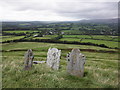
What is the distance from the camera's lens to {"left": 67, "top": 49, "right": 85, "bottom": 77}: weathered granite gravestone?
981cm

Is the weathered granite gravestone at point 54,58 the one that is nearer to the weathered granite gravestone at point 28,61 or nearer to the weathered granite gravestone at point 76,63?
the weathered granite gravestone at point 28,61

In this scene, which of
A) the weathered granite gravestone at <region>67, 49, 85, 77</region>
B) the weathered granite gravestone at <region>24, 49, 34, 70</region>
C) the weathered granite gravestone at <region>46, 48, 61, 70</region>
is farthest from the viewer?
the weathered granite gravestone at <region>46, 48, 61, 70</region>

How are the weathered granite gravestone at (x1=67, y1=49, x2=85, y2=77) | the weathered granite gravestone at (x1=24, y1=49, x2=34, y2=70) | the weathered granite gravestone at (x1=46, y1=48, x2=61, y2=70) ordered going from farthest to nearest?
the weathered granite gravestone at (x1=46, y1=48, x2=61, y2=70), the weathered granite gravestone at (x1=24, y1=49, x2=34, y2=70), the weathered granite gravestone at (x1=67, y1=49, x2=85, y2=77)

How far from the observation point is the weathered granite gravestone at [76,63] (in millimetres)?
9810

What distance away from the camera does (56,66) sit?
41.7 ft

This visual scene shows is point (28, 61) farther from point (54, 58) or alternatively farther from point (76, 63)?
point (76, 63)

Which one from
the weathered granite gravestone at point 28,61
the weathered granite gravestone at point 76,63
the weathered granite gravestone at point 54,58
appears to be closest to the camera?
the weathered granite gravestone at point 76,63

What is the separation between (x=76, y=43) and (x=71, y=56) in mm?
53191

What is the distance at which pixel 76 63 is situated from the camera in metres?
10.1

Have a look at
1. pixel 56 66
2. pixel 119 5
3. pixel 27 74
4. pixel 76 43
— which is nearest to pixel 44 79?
pixel 27 74

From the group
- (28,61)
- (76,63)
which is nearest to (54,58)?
(28,61)

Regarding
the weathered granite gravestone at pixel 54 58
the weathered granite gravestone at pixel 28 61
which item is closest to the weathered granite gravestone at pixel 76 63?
the weathered granite gravestone at pixel 54 58

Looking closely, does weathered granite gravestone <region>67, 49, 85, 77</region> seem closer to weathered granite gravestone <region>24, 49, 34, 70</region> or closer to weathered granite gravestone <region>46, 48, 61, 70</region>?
weathered granite gravestone <region>46, 48, 61, 70</region>

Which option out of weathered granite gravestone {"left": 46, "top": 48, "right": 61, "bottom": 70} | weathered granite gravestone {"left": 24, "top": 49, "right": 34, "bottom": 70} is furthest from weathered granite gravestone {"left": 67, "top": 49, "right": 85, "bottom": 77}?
weathered granite gravestone {"left": 24, "top": 49, "right": 34, "bottom": 70}
